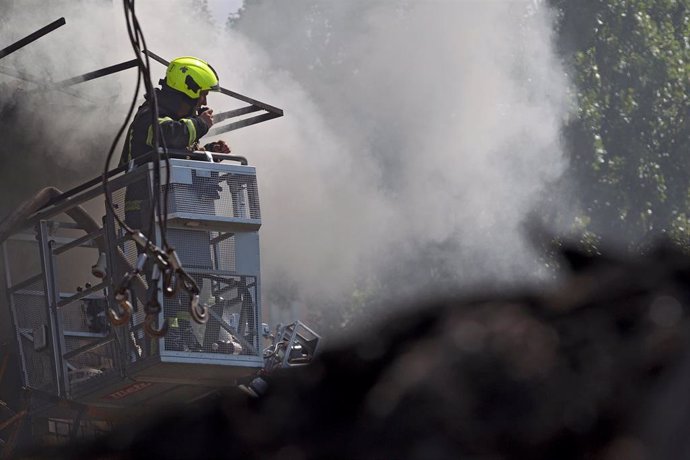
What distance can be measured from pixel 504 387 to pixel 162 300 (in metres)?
5.61

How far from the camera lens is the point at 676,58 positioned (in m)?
24.3

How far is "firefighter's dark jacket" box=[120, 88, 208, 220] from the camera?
7.72 meters

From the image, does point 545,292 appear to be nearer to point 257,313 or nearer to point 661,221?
point 257,313

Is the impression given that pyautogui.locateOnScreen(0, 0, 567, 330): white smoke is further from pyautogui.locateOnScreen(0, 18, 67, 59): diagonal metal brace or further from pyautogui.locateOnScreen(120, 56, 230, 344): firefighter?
pyautogui.locateOnScreen(120, 56, 230, 344): firefighter

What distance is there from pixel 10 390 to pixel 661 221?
52.5 feet

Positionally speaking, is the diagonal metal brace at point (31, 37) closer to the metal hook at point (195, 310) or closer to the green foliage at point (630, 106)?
the metal hook at point (195, 310)

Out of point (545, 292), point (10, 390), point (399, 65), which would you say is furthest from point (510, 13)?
point (545, 292)

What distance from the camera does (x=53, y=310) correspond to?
26.8 feet

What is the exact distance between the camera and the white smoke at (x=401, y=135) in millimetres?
15766

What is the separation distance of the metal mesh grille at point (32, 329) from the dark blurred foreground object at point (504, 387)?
666cm

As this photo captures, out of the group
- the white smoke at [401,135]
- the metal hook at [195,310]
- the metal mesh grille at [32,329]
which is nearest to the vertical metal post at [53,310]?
the metal mesh grille at [32,329]

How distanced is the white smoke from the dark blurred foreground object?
1183 cm

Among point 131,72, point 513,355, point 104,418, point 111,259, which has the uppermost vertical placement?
point 131,72

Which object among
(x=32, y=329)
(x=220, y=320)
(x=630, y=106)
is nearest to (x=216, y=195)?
(x=220, y=320)
